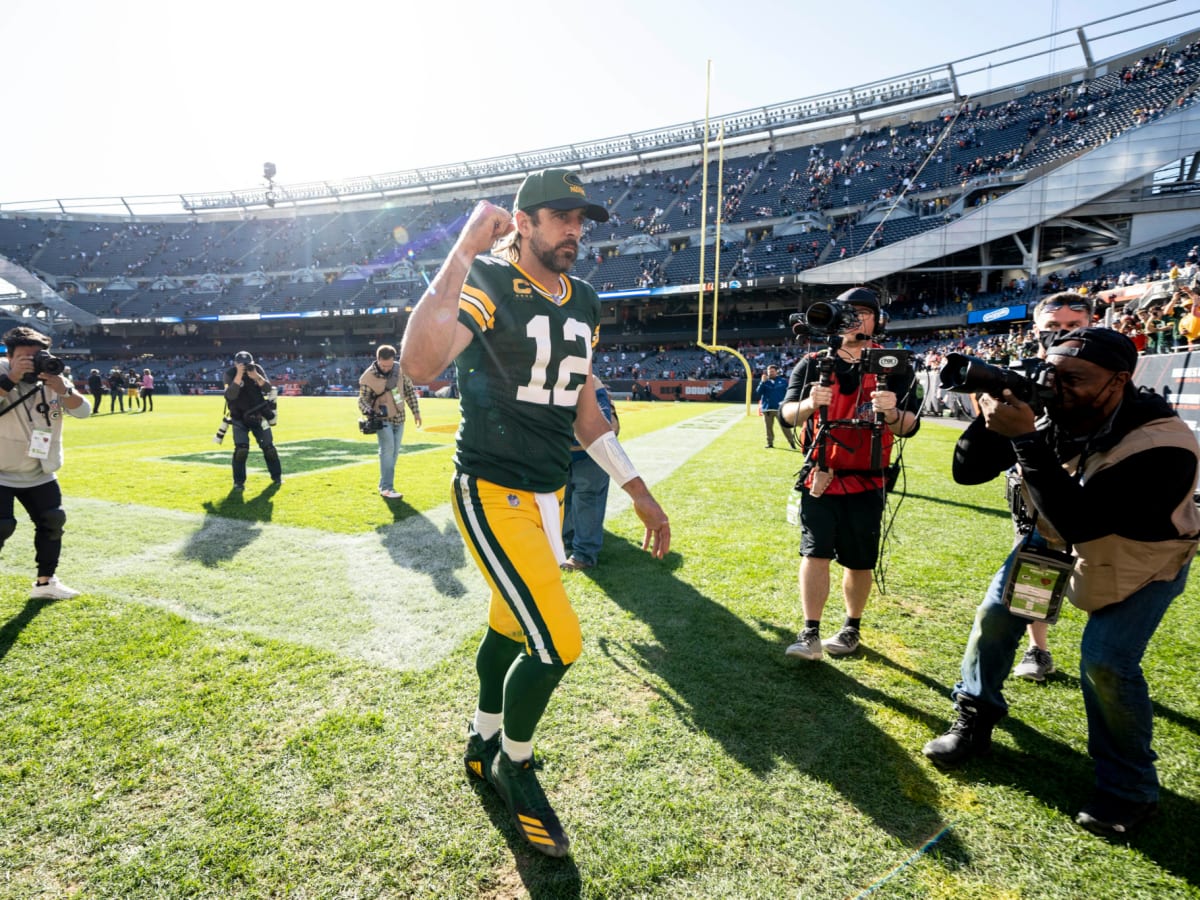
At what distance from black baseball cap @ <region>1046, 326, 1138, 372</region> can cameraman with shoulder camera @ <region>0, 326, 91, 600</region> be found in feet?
20.1

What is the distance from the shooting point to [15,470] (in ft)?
13.9

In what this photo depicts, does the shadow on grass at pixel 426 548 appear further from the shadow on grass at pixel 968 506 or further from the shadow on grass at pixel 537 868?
the shadow on grass at pixel 968 506

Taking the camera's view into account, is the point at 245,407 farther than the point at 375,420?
Yes

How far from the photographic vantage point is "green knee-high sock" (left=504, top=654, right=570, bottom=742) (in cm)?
221

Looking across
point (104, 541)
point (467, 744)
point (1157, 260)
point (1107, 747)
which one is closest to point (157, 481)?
point (104, 541)

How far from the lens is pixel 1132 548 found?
2232 millimetres

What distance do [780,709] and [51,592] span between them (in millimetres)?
5380

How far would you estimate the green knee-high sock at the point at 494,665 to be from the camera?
2.50 metres

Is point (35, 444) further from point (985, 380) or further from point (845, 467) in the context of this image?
point (985, 380)

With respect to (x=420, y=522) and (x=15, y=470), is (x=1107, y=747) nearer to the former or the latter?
(x=420, y=522)

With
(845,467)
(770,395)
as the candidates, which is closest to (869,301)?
(845,467)

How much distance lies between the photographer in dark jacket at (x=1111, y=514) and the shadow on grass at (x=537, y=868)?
2.07 metres

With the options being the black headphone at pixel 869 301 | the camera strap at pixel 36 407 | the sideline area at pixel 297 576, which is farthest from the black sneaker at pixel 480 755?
the camera strap at pixel 36 407

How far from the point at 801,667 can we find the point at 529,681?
2.10 m
